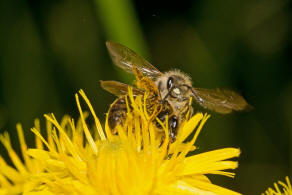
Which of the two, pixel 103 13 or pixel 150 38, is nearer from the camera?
pixel 103 13

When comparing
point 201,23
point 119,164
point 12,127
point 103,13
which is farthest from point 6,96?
point 119,164

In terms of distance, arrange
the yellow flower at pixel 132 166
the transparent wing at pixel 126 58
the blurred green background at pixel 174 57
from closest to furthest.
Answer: the yellow flower at pixel 132 166 < the transparent wing at pixel 126 58 < the blurred green background at pixel 174 57

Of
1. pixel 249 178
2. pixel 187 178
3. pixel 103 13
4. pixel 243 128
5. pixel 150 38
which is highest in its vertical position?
pixel 103 13

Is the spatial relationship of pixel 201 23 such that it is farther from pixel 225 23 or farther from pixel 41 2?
pixel 41 2

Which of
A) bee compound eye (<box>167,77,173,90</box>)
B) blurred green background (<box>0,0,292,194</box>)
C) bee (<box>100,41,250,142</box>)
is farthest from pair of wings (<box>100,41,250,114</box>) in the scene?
blurred green background (<box>0,0,292,194</box>)

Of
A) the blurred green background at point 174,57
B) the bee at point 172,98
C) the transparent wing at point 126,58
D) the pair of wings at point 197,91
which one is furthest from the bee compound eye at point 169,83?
the blurred green background at point 174,57

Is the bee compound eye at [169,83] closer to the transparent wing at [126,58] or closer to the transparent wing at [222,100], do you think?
the transparent wing at [222,100]

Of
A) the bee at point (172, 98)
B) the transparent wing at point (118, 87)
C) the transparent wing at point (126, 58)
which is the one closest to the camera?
the bee at point (172, 98)

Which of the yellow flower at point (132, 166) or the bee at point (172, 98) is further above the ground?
the bee at point (172, 98)

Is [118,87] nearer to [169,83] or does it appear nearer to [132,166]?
[169,83]
